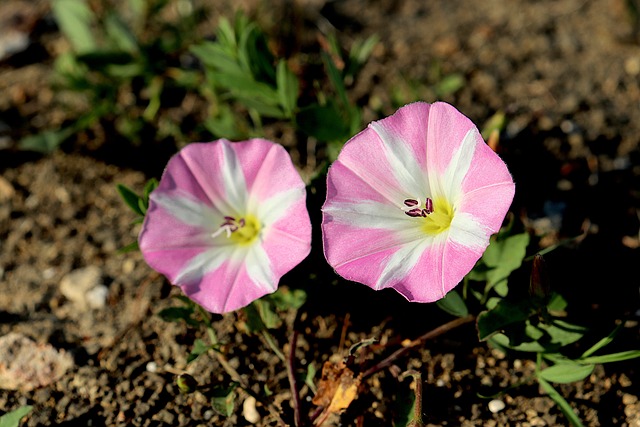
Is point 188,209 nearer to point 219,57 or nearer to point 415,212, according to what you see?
point 415,212

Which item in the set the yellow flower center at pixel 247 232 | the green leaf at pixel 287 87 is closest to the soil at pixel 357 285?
the yellow flower center at pixel 247 232

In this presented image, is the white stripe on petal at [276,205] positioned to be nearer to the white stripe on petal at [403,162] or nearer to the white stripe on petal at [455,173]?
the white stripe on petal at [403,162]

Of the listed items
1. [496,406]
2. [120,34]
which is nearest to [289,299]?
[496,406]

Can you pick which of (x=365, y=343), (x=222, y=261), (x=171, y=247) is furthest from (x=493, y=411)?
(x=171, y=247)

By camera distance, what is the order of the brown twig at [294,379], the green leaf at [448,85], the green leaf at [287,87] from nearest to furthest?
the brown twig at [294,379] < the green leaf at [287,87] < the green leaf at [448,85]

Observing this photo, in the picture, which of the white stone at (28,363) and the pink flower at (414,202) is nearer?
the pink flower at (414,202)
